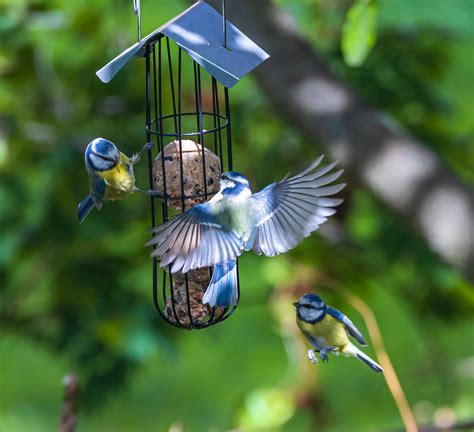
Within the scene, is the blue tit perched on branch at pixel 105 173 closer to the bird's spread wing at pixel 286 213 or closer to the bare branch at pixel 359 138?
the bird's spread wing at pixel 286 213

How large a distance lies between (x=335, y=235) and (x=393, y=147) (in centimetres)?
93

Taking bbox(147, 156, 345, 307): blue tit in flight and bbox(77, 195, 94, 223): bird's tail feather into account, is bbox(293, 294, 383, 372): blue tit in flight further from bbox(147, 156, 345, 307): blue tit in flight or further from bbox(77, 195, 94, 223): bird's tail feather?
bbox(77, 195, 94, 223): bird's tail feather

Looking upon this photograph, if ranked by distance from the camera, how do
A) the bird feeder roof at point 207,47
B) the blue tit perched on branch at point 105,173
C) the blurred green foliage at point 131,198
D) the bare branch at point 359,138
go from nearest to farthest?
the bird feeder roof at point 207,47
the blue tit perched on branch at point 105,173
the bare branch at point 359,138
the blurred green foliage at point 131,198

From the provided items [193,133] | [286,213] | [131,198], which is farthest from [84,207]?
[131,198]

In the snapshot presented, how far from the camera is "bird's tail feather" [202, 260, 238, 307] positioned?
2248 millimetres

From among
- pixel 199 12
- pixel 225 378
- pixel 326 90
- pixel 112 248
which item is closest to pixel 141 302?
pixel 112 248

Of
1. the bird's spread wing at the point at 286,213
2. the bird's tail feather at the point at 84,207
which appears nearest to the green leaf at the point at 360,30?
the bird's spread wing at the point at 286,213

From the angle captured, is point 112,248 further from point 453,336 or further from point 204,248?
point 453,336

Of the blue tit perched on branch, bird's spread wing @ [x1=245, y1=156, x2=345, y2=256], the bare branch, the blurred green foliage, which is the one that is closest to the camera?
bird's spread wing @ [x1=245, y1=156, x2=345, y2=256]

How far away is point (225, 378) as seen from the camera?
7293 mm

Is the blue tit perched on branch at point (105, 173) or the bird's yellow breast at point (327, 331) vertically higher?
the blue tit perched on branch at point (105, 173)

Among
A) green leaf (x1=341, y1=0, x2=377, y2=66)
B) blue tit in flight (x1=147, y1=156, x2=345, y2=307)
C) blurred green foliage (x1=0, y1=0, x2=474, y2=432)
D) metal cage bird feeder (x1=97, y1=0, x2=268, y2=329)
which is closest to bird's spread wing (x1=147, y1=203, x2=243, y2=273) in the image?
blue tit in flight (x1=147, y1=156, x2=345, y2=307)

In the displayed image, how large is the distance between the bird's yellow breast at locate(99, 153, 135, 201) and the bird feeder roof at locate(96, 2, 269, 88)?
0.41 metres

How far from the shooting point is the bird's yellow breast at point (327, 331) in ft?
8.16
